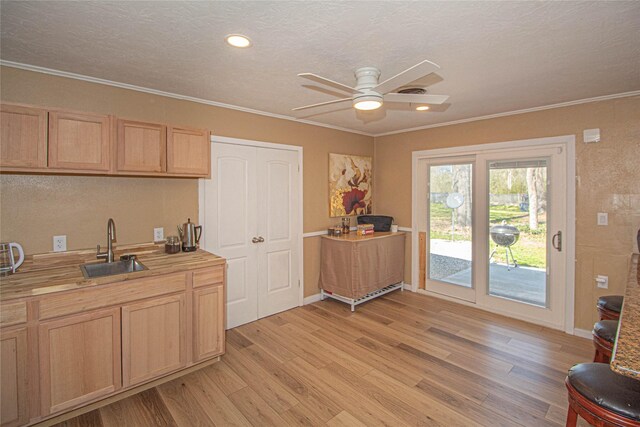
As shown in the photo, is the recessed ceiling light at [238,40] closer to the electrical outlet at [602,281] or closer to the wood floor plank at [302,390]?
the wood floor plank at [302,390]

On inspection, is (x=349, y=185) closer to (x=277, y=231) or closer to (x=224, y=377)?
(x=277, y=231)

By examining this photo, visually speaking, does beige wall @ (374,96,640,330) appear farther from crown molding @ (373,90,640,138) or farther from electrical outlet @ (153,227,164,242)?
electrical outlet @ (153,227,164,242)

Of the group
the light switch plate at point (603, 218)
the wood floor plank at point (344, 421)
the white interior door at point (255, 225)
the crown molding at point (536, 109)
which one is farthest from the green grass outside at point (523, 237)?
the wood floor plank at point (344, 421)

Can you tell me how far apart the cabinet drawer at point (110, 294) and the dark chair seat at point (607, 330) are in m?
2.95

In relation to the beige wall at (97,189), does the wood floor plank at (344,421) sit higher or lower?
lower

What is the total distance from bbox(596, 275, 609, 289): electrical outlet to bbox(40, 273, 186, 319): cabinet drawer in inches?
162

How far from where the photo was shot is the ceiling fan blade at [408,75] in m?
1.71

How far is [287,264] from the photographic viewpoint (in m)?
4.15

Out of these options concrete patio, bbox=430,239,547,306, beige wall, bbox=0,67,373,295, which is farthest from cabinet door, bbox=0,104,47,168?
concrete patio, bbox=430,239,547,306

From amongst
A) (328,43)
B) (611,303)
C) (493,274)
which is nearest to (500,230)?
(493,274)

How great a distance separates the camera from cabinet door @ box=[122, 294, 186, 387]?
2.31m

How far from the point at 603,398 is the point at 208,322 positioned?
2597 millimetres

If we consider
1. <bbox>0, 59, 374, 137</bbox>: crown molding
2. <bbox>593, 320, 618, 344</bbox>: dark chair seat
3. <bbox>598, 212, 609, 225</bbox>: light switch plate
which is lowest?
<bbox>593, 320, 618, 344</bbox>: dark chair seat

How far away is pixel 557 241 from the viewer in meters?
3.56
